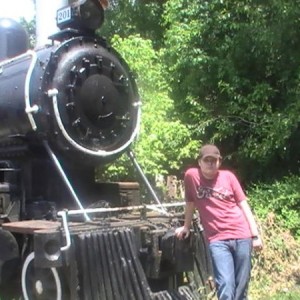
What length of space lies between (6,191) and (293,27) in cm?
586

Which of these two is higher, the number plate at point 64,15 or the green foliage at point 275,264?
the number plate at point 64,15

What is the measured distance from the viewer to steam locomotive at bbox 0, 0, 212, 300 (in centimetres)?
466

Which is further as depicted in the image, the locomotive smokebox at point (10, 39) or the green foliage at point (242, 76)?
the green foliage at point (242, 76)

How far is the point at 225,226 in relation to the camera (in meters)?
4.34

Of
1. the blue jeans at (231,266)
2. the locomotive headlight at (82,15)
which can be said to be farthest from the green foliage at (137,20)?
the blue jeans at (231,266)

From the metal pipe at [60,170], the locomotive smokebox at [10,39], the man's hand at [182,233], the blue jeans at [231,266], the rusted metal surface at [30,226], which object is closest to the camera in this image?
the blue jeans at [231,266]

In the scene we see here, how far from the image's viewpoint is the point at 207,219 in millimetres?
4418

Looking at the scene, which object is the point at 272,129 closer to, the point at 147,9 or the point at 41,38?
the point at 41,38

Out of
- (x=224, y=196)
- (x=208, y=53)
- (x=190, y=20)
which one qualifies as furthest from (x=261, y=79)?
(x=224, y=196)

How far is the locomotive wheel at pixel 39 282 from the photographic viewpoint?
16.1 feet

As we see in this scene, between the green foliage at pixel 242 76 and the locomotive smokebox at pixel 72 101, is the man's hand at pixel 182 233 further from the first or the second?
the green foliage at pixel 242 76

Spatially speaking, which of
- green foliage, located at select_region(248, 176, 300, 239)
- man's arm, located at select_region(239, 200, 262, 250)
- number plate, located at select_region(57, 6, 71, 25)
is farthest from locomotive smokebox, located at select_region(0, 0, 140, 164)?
green foliage, located at select_region(248, 176, 300, 239)

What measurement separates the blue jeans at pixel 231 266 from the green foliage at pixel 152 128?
4.50 metres

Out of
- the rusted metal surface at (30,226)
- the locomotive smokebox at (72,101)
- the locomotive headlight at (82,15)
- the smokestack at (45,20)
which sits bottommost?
the rusted metal surface at (30,226)
